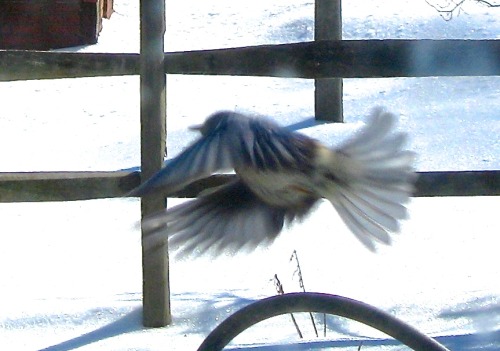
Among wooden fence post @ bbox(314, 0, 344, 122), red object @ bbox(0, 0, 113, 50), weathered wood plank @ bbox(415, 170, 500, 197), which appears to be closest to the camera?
weathered wood plank @ bbox(415, 170, 500, 197)

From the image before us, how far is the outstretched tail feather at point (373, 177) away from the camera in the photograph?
2.25 m

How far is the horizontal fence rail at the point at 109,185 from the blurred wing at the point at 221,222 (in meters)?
0.71

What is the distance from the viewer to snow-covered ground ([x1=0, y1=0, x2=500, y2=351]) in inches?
141

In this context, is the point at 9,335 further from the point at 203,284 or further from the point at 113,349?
the point at 203,284

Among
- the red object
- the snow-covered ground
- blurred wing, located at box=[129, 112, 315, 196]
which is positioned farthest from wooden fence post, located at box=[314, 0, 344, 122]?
blurred wing, located at box=[129, 112, 315, 196]

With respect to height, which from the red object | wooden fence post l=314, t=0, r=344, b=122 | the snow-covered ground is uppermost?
the red object

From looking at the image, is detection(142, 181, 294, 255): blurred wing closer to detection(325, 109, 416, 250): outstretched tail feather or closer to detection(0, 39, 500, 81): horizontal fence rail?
detection(325, 109, 416, 250): outstretched tail feather

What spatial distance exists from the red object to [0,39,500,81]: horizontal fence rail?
6.21 meters

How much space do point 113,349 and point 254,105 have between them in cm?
407

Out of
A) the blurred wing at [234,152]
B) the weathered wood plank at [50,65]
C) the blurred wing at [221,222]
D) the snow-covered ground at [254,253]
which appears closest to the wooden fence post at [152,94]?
the weathered wood plank at [50,65]

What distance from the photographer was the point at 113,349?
132 inches

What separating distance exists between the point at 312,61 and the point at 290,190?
3.05 feet

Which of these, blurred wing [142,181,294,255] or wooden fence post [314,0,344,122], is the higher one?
wooden fence post [314,0,344,122]

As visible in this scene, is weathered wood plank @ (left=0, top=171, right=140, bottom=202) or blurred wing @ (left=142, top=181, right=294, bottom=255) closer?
blurred wing @ (left=142, top=181, right=294, bottom=255)
